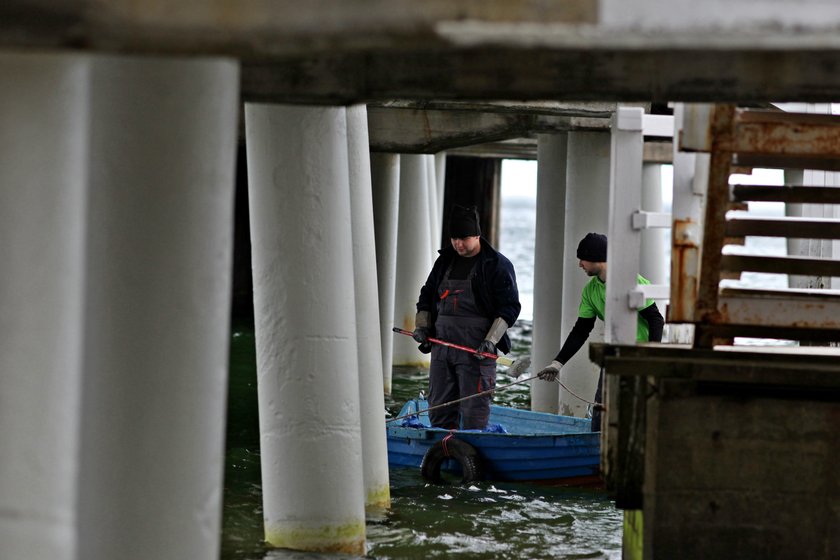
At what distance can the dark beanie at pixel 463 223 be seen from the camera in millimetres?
12242

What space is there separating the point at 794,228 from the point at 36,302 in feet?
18.2

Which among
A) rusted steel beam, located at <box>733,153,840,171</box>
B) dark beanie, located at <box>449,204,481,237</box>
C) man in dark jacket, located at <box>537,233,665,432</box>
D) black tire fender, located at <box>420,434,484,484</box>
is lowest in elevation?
black tire fender, located at <box>420,434,484,484</box>

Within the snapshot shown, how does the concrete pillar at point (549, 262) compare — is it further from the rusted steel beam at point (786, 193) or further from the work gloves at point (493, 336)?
the rusted steel beam at point (786, 193)

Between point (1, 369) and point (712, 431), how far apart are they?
4834 mm

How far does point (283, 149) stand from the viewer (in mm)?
9227

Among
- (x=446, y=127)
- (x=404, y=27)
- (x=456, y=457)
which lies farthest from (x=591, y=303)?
(x=404, y=27)

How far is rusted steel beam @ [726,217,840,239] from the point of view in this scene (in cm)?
851

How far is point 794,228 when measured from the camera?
28.8ft

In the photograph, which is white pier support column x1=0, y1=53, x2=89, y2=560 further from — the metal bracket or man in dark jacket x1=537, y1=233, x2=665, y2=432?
man in dark jacket x1=537, y1=233, x2=665, y2=432

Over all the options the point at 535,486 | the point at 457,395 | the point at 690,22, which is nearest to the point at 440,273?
the point at 457,395

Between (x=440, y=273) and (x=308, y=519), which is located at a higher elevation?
(x=440, y=273)

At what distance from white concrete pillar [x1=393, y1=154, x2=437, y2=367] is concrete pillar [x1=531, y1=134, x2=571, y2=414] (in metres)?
4.92

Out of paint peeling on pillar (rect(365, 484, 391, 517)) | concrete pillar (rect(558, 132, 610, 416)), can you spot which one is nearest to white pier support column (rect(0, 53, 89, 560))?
paint peeling on pillar (rect(365, 484, 391, 517))

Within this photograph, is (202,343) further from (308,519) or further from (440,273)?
(440,273)
